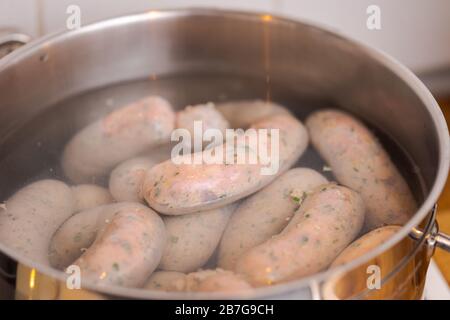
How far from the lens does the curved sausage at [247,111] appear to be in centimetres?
108

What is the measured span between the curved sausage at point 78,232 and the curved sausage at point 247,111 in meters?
0.28

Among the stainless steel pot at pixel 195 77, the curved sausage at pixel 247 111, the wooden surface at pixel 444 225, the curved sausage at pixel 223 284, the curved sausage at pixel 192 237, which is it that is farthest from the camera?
the wooden surface at pixel 444 225

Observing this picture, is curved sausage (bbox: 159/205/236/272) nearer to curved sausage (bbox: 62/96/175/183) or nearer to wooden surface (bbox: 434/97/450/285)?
curved sausage (bbox: 62/96/175/183)

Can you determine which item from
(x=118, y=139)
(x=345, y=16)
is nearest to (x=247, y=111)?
(x=118, y=139)

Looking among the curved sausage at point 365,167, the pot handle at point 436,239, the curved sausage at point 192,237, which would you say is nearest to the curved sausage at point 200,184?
the curved sausage at point 192,237

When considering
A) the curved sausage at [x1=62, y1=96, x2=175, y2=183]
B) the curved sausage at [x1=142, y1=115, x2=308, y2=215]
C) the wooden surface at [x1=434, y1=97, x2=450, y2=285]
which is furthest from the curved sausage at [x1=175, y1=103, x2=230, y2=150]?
the wooden surface at [x1=434, y1=97, x2=450, y2=285]

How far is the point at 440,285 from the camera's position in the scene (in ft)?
3.35

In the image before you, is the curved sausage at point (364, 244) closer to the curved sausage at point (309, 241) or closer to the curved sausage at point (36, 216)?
the curved sausage at point (309, 241)

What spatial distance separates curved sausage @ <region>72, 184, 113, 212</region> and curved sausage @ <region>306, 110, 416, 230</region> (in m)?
0.34

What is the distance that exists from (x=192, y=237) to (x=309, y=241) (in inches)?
6.3

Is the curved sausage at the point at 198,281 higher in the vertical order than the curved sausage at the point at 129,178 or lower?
lower

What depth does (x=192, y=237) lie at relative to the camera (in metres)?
0.85
